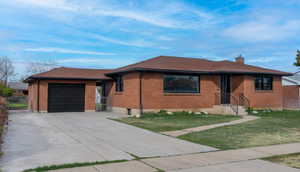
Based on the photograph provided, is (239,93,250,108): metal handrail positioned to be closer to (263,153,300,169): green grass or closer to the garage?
the garage

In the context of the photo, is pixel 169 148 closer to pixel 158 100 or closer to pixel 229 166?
pixel 229 166

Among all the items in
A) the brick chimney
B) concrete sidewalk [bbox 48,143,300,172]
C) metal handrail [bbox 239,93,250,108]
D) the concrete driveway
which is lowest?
concrete sidewalk [bbox 48,143,300,172]

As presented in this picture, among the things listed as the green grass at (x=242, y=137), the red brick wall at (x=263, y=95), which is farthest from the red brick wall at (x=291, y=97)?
the green grass at (x=242, y=137)

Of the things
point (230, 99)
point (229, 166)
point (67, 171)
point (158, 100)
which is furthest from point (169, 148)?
point (230, 99)

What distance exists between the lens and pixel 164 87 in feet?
59.2

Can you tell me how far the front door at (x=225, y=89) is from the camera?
20.0 metres

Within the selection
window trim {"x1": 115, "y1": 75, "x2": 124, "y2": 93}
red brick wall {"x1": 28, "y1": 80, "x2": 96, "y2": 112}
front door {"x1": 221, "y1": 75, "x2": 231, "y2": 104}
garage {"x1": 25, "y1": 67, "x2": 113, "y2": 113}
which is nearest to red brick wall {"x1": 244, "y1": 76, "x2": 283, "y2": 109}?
front door {"x1": 221, "y1": 75, "x2": 231, "y2": 104}

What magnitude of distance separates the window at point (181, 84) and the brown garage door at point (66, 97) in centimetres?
712

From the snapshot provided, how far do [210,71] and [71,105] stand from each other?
10792 mm

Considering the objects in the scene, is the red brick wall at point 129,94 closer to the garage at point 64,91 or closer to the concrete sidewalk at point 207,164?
the garage at point 64,91

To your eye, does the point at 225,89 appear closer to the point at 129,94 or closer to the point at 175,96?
the point at 175,96

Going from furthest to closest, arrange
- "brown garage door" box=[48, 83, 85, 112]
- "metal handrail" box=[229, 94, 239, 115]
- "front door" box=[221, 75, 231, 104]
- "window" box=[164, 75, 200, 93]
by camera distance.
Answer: "brown garage door" box=[48, 83, 85, 112] → "front door" box=[221, 75, 231, 104] → "window" box=[164, 75, 200, 93] → "metal handrail" box=[229, 94, 239, 115]

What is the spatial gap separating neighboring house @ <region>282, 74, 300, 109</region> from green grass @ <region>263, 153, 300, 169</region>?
20.8 m

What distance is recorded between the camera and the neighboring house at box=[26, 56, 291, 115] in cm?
1772
